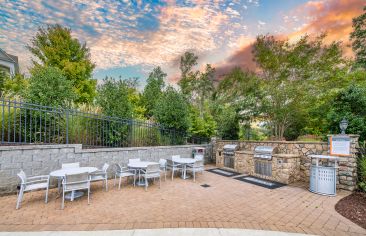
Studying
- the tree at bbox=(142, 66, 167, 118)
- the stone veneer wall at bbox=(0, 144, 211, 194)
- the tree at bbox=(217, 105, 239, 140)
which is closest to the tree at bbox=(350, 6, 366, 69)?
the tree at bbox=(217, 105, 239, 140)

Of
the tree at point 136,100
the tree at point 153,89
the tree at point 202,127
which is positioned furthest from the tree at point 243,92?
the tree at point 153,89

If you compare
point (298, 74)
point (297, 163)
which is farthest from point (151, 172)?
point (298, 74)

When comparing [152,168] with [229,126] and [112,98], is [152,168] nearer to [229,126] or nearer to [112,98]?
[112,98]

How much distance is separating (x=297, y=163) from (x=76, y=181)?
24.0 feet

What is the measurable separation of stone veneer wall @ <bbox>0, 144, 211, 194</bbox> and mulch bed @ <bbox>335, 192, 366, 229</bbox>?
21.9 feet

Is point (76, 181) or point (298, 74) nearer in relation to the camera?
point (76, 181)

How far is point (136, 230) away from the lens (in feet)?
9.09

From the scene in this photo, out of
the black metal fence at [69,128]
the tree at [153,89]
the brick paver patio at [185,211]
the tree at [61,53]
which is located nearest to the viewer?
the brick paver patio at [185,211]

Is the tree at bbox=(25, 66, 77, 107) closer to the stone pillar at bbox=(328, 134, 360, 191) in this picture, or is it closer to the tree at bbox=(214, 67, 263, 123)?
the tree at bbox=(214, 67, 263, 123)

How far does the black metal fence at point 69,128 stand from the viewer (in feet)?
16.8

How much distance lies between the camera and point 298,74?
9078mm

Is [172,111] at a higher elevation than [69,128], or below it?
higher

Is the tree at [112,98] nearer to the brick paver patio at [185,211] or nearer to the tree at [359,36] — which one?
the brick paver patio at [185,211]

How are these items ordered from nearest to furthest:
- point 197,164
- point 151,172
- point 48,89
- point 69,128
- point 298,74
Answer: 1. point 151,172
2. point 48,89
3. point 69,128
4. point 197,164
5. point 298,74
